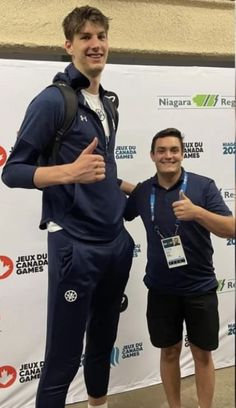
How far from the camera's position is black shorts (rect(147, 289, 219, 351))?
2066mm

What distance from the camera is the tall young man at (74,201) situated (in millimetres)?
1639

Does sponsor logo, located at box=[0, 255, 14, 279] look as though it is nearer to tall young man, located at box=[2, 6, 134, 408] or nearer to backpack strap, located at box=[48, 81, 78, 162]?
tall young man, located at box=[2, 6, 134, 408]

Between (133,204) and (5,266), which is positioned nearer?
(133,204)

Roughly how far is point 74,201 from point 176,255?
59 cm

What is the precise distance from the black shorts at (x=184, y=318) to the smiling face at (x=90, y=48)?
1.01 m

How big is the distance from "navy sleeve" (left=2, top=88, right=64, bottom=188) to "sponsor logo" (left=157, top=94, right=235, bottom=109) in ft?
3.69

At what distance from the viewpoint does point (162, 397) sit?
2.64 metres

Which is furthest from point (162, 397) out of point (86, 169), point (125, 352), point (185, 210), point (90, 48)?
point (90, 48)

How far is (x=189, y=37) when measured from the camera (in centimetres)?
294

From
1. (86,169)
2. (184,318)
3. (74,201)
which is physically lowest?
(184,318)

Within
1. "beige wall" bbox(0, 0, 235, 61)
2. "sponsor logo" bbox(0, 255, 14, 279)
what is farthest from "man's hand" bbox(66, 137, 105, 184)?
"beige wall" bbox(0, 0, 235, 61)

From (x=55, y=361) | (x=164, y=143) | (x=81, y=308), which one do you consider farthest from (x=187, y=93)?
(x=55, y=361)

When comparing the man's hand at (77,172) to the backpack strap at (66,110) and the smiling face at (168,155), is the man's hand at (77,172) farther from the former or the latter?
the smiling face at (168,155)

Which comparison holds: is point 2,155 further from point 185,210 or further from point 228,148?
point 228,148
